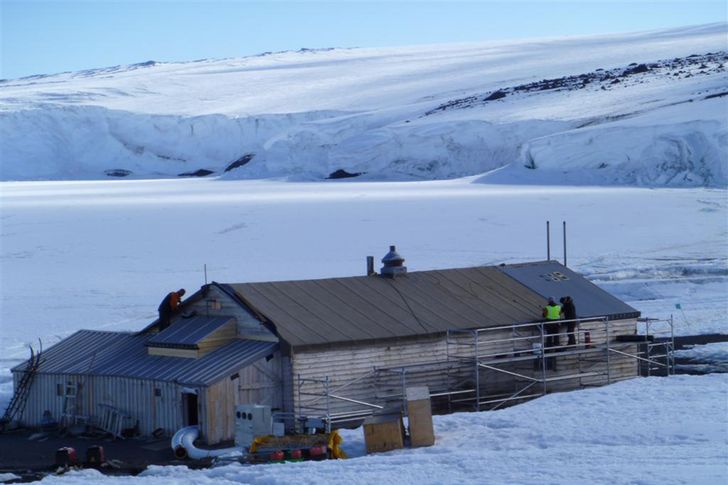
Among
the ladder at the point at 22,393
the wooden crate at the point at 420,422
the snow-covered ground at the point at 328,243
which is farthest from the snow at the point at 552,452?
the snow-covered ground at the point at 328,243

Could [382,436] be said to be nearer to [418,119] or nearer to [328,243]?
[328,243]

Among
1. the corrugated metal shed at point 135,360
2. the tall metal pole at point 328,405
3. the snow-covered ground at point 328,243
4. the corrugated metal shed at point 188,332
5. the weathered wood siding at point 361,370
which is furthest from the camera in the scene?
the snow-covered ground at point 328,243

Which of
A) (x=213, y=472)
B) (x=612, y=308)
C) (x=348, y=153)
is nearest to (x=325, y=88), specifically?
(x=348, y=153)

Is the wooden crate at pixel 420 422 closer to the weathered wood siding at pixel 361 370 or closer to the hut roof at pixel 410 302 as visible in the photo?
the weathered wood siding at pixel 361 370

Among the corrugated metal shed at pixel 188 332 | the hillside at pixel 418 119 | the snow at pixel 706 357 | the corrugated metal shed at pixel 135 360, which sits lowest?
the snow at pixel 706 357

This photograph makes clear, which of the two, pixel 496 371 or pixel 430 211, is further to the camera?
pixel 430 211

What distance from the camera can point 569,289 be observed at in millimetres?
19844

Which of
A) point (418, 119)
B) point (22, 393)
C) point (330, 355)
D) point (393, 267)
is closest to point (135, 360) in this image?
point (22, 393)

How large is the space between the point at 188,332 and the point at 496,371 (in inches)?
180

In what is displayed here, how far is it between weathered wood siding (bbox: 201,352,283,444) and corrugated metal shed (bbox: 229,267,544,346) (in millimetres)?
550

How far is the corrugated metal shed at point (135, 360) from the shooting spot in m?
16.3

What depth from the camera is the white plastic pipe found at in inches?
579

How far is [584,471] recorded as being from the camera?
11.7 meters

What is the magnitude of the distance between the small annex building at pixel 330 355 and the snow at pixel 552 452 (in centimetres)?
168
